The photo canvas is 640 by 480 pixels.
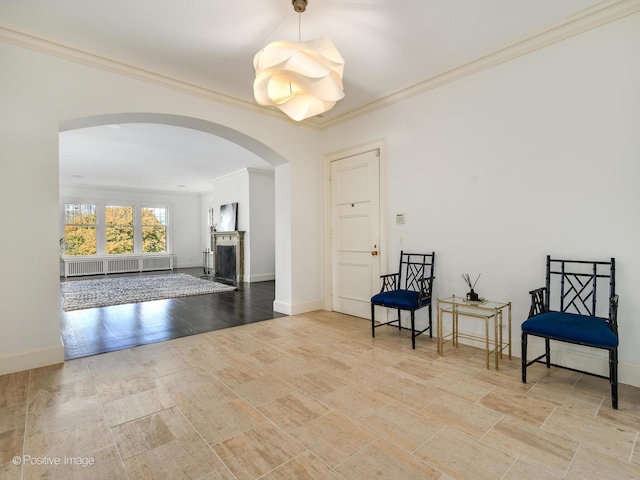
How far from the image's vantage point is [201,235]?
475 inches

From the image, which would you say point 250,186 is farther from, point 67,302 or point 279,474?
point 279,474

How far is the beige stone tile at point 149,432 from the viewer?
1.74 meters

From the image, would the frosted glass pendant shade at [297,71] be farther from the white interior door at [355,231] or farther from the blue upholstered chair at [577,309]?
the blue upholstered chair at [577,309]

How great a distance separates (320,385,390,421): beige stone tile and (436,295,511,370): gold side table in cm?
108

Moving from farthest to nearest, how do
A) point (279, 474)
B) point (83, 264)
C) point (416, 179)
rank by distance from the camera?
1. point (83, 264)
2. point (416, 179)
3. point (279, 474)

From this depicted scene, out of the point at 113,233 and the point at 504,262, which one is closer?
the point at 504,262

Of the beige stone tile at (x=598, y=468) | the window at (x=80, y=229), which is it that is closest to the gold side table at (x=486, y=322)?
the beige stone tile at (x=598, y=468)

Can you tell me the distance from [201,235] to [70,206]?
3.99 meters

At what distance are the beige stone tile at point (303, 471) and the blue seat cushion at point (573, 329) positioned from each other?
1774 millimetres

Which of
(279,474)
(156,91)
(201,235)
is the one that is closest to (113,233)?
(201,235)

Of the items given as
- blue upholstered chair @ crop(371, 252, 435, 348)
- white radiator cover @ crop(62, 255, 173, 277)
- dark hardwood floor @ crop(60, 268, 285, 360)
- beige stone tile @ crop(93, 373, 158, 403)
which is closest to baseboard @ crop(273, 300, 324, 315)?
dark hardwood floor @ crop(60, 268, 285, 360)

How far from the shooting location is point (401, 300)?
3.29 meters

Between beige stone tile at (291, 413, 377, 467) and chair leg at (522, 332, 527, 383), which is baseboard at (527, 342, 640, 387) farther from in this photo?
beige stone tile at (291, 413, 377, 467)

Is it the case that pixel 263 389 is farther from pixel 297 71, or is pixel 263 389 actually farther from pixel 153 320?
pixel 153 320
